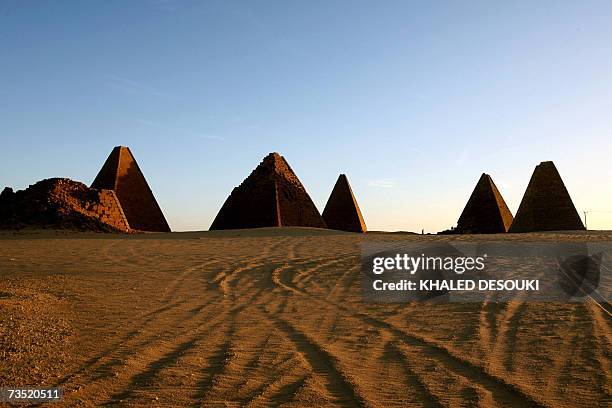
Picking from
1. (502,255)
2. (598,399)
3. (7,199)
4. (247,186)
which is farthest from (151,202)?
(598,399)

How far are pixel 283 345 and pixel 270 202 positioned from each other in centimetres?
2318

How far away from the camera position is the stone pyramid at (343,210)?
113ft

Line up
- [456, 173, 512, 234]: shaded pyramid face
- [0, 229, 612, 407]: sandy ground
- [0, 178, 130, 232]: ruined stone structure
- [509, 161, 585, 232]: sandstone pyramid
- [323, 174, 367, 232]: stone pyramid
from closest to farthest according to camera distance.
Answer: [0, 229, 612, 407]: sandy ground, [0, 178, 130, 232]: ruined stone structure, [509, 161, 585, 232]: sandstone pyramid, [456, 173, 512, 234]: shaded pyramid face, [323, 174, 367, 232]: stone pyramid

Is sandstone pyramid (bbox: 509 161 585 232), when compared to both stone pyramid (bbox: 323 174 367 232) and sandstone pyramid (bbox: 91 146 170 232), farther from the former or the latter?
sandstone pyramid (bbox: 91 146 170 232)

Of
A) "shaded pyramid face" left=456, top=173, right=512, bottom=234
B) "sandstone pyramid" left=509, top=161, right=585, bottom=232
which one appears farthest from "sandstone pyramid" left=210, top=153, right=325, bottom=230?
"sandstone pyramid" left=509, top=161, right=585, bottom=232

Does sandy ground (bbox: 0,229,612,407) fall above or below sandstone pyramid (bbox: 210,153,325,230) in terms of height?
below

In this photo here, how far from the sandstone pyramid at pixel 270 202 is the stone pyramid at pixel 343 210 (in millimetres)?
5733

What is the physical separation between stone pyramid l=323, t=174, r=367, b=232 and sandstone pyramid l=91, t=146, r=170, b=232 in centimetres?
1018

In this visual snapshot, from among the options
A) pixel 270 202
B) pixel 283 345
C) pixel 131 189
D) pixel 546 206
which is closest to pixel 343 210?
pixel 270 202

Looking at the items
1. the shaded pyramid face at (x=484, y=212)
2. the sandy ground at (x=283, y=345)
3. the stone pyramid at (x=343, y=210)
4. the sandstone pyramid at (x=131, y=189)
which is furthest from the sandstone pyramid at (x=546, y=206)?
the sandy ground at (x=283, y=345)

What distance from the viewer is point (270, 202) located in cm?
2802

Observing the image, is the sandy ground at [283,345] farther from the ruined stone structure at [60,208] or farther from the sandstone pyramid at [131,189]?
the sandstone pyramid at [131,189]

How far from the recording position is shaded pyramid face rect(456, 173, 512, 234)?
107 ft

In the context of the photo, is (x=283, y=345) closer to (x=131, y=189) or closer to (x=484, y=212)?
(x=131, y=189)
